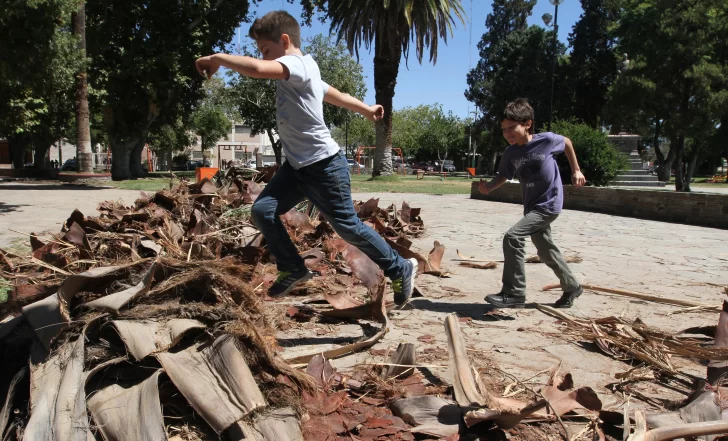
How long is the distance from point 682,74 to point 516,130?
84.8ft

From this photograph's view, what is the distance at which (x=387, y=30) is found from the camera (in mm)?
23297

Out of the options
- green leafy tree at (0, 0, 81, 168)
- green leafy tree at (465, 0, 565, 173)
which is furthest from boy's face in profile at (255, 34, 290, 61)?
green leafy tree at (465, 0, 565, 173)

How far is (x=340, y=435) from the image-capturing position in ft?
6.30

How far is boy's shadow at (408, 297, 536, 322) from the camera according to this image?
3573mm

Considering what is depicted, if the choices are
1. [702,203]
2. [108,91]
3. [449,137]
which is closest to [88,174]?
[108,91]

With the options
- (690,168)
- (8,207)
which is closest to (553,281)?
(8,207)

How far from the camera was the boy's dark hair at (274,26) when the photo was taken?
3014 mm

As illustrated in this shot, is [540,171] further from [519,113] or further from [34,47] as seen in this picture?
[34,47]

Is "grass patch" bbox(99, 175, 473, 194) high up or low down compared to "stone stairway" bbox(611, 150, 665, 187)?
down

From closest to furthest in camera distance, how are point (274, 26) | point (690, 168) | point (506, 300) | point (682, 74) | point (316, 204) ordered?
point (274, 26), point (316, 204), point (506, 300), point (682, 74), point (690, 168)

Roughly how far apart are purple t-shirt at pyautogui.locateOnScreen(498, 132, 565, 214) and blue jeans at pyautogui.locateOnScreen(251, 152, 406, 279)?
4.19 ft

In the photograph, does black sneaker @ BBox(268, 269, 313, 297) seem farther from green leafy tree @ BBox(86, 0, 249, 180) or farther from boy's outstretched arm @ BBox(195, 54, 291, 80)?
green leafy tree @ BBox(86, 0, 249, 180)

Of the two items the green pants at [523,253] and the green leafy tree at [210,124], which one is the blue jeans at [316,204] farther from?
the green leafy tree at [210,124]

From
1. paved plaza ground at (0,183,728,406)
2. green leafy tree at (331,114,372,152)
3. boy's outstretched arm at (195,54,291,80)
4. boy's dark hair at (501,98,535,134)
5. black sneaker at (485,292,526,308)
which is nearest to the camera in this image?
boy's outstretched arm at (195,54,291,80)
